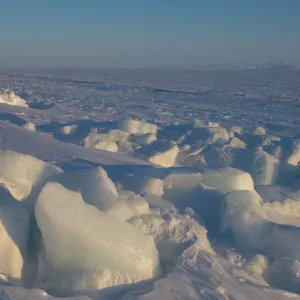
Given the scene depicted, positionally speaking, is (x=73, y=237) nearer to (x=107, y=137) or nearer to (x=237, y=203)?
(x=237, y=203)

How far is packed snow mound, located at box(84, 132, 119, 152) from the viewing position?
6371 mm

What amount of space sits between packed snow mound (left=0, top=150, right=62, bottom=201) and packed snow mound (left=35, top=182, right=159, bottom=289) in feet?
2.72

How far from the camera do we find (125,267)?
297cm

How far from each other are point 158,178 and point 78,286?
1846 millimetres

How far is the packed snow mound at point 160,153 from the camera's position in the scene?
6.03 m

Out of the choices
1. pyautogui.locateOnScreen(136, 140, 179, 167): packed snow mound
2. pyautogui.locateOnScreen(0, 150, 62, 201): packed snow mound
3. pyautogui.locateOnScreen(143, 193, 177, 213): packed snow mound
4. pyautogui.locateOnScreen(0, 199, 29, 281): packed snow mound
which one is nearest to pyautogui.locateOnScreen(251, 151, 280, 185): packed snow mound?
pyautogui.locateOnScreen(136, 140, 179, 167): packed snow mound

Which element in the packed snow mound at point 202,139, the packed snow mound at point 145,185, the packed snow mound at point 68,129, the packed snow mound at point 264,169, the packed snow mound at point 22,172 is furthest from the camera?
the packed snow mound at point 68,129

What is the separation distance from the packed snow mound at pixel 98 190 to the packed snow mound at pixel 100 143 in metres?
2.59

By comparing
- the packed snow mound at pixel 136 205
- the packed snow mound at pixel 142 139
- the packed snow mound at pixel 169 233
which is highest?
the packed snow mound at pixel 136 205

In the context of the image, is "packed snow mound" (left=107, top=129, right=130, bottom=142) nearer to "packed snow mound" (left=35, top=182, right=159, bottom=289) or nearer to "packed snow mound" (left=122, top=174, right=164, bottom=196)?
"packed snow mound" (left=122, top=174, right=164, bottom=196)

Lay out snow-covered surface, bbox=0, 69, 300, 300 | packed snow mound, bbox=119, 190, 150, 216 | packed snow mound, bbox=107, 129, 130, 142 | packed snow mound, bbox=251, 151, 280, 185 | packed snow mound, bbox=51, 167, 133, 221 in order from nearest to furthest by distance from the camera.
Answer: snow-covered surface, bbox=0, 69, 300, 300, packed snow mound, bbox=51, 167, 133, 221, packed snow mound, bbox=119, 190, 150, 216, packed snow mound, bbox=251, 151, 280, 185, packed snow mound, bbox=107, 129, 130, 142

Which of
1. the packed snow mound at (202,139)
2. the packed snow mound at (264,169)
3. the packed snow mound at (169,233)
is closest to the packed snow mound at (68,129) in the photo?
the packed snow mound at (202,139)

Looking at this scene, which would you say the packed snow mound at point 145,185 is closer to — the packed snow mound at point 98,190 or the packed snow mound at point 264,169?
the packed snow mound at point 98,190

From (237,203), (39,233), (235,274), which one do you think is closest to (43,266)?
Result: (39,233)
